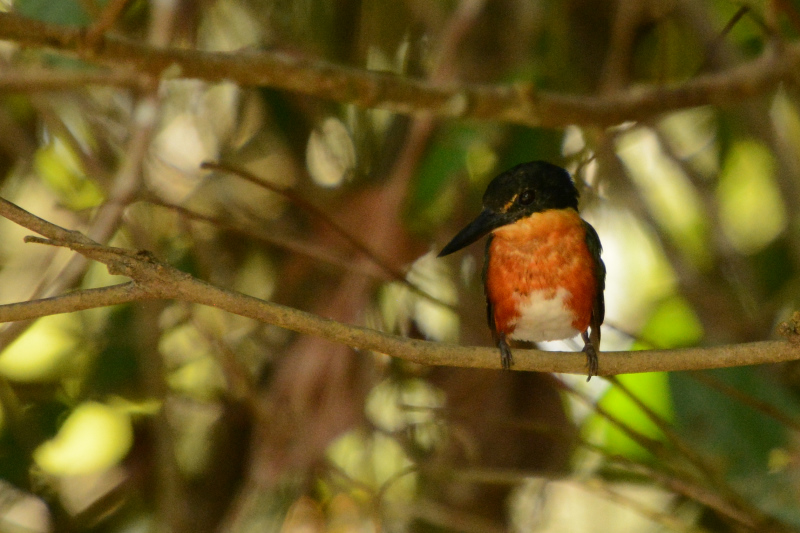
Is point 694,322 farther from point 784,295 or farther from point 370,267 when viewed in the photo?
point 370,267

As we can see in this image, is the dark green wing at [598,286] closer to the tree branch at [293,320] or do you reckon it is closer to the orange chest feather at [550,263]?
the orange chest feather at [550,263]

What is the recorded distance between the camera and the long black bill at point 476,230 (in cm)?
266

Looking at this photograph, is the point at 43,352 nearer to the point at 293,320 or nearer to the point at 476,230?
the point at 476,230

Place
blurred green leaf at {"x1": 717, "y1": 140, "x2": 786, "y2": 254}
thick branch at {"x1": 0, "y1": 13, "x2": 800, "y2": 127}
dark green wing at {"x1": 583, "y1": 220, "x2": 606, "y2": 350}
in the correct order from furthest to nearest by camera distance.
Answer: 1. blurred green leaf at {"x1": 717, "y1": 140, "x2": 786, "y2": 254}
2. dark green wing at {"x1": 583, "y1": 220, "x2": 606, "y2": 350}
3. thick branch at {"x1": 0, "y1": 13, "x2": 800, "y2": 127}

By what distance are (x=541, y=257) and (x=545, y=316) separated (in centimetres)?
19

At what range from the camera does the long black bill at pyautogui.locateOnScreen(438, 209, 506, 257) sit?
2662 millimetres

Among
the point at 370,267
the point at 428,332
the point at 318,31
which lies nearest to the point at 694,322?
the point at 428,332

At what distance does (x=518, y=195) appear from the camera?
2.77 meters

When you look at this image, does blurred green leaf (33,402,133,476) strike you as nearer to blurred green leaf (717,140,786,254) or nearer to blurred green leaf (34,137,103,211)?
blurred green leaf (34,137,103,211)

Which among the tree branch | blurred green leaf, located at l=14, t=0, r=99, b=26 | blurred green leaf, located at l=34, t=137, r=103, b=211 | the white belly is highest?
blurred green leaf, located at l=34, t=137, r=103, b=211

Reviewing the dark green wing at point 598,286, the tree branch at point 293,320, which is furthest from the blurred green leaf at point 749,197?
the tree branch at point 293,320

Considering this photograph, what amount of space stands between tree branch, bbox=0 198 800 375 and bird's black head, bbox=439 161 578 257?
0.73 m

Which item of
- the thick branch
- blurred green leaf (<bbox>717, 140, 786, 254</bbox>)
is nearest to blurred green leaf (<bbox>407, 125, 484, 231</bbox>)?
the thick branch

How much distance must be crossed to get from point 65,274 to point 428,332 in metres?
1.52
